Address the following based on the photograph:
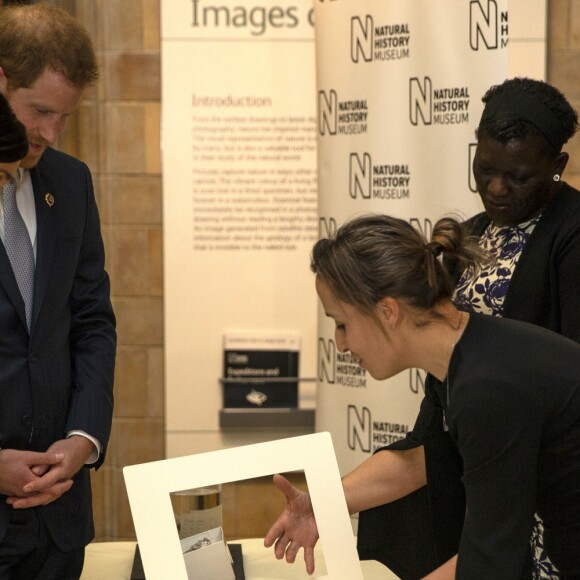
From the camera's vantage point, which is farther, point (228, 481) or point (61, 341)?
point (61, 341)

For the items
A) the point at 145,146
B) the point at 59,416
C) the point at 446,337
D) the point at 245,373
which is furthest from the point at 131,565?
the point at 145,146

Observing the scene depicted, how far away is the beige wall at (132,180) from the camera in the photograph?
3844 millimetres

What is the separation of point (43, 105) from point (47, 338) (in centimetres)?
45

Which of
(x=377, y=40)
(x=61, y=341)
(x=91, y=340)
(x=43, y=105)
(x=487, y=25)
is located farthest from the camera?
(x=377, y=40)

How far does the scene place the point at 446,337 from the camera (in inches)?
59.6

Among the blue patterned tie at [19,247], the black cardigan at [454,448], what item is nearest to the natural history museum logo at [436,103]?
the black cardigan at [454,448]

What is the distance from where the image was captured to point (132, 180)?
12.9ft

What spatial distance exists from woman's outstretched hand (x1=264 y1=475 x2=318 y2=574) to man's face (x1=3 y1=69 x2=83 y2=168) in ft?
2.71

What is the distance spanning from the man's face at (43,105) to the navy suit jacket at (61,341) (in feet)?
0.45

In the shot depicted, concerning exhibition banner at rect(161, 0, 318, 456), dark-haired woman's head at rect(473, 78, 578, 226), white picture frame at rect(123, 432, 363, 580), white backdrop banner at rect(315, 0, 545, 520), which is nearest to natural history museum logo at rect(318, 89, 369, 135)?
white backdrop banner at rect(315, 0, 545, 520)

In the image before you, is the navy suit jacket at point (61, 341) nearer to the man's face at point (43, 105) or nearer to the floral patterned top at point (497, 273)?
the man's face at point (43, 105)

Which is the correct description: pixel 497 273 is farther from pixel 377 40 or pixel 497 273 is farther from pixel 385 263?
pixel 377 40

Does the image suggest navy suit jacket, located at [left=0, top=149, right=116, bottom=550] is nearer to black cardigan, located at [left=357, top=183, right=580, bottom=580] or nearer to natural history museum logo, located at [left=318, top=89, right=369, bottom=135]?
black cardigan, located at [left=357, top=183, right=580, bottom=580]

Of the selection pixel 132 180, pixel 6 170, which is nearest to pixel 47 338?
pixel 6 170
